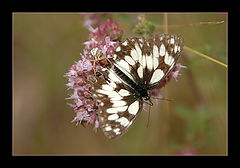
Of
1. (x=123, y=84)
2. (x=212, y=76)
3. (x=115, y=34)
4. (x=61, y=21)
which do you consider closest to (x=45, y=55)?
(x=61, y=21)

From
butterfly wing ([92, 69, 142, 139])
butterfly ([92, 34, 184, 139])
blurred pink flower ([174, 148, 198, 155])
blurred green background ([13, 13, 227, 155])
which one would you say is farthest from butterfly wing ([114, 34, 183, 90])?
blurred pink flower ([174, 148, 198, 155])

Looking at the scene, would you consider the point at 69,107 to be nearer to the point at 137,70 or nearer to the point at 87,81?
the point at 87,81

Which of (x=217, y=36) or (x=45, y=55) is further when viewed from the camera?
(x=45, y=55)

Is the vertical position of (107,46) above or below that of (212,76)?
above

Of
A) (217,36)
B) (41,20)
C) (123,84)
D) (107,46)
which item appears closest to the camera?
(123,84)

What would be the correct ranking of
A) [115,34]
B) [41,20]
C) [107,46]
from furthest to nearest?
[41,20], [115,34], [107,46]

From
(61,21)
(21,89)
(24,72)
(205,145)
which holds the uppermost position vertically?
(61,21)

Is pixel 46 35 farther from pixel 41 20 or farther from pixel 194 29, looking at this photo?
pixel 194 29

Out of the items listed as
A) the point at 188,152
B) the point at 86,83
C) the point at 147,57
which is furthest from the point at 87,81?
the point at 188,152
